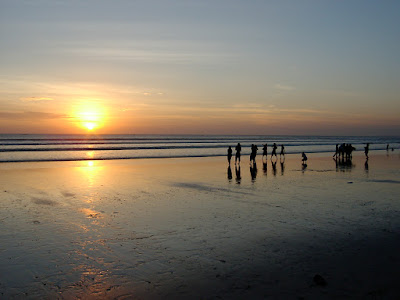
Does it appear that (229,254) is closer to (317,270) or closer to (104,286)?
(317,270)

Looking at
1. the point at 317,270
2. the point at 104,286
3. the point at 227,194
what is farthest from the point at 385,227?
the point at 104,286

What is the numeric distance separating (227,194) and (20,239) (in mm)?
9036

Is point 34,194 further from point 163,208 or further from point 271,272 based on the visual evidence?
point 271,272

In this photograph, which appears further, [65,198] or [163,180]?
[163,180]

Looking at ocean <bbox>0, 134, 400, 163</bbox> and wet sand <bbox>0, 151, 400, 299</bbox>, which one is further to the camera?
ocean <bbox>0, 134, 400, 163</bbox>

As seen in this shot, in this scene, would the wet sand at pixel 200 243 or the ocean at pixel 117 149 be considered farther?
the ocean at pixel 117 149

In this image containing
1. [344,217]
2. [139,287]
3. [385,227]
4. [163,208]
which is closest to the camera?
[139,287]

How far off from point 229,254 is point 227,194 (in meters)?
7.88

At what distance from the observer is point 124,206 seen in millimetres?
Answer: 13750

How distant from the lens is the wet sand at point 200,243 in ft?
22.2

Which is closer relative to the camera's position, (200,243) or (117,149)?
(200,243)

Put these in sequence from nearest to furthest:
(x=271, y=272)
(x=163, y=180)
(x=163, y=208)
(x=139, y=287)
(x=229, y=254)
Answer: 1. (x=139, y=287)
2. (x=271, y=272)
3. (x=229, y=254)
4. (x=163, y=208)
5. (x=163, y=180)

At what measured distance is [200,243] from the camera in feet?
30.4

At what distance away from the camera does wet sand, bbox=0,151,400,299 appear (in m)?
6.77
